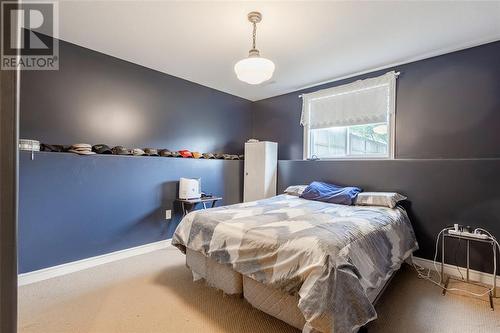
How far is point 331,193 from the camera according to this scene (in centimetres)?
313

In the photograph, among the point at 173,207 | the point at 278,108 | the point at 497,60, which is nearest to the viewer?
the point at 497,60

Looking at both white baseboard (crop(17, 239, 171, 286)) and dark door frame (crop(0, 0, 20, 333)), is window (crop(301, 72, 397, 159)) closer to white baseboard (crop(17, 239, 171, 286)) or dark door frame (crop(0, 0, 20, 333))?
white baseboard (crop(17, 239, 171, 286))

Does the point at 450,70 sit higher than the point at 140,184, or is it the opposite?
the point at 450,70

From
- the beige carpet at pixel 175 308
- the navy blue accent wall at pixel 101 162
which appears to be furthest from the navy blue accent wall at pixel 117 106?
the beige carpet at pixel 175 308

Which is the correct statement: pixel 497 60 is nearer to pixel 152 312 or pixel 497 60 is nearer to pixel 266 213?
pixel 266 213

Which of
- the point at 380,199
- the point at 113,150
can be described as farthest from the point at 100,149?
the point at 380,199

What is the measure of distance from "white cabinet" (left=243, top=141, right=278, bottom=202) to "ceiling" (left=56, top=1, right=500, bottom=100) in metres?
1.33

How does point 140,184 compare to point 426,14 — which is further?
point 140,184

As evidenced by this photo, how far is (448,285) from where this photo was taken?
7.74 ft

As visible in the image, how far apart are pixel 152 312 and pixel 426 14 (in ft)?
11.4

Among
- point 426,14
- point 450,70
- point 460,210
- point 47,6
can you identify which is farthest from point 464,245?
point 47,6

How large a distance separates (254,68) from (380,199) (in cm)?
206

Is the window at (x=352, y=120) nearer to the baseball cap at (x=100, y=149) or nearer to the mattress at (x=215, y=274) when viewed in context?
the mattress at (x=215, y=274)

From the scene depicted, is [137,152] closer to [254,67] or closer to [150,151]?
[150,151]
